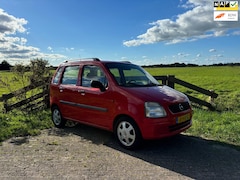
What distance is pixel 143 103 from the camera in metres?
4.80

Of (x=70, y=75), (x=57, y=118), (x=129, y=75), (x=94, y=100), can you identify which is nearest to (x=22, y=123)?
(x=57, y=118)

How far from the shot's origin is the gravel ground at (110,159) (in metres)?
4.02

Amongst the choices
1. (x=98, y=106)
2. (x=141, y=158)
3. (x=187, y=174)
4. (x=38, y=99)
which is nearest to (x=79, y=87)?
(x=98, y=106)

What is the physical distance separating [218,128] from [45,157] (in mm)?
4471

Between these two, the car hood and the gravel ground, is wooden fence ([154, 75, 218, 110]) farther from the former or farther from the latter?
the car hood

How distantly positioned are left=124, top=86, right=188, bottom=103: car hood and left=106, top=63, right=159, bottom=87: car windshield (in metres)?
0.35


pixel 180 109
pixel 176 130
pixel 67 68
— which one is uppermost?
pixel 67 68

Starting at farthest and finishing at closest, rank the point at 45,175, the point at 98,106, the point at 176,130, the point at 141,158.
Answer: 1. the point at 98,106
2. the point at 176,130
3. the point at 141,158
4. the point at 45,175

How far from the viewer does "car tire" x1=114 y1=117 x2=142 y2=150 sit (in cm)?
498

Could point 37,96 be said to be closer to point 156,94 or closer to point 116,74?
point 116,74

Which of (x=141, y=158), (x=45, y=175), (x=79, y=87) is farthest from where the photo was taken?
(x=79, y=87)

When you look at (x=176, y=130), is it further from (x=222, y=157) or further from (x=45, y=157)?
(x=45, y=157)

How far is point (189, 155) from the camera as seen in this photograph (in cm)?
485

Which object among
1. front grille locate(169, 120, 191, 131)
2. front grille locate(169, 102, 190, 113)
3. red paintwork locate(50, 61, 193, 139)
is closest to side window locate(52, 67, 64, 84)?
red paintwork locate(50, 61, 193, 139)
